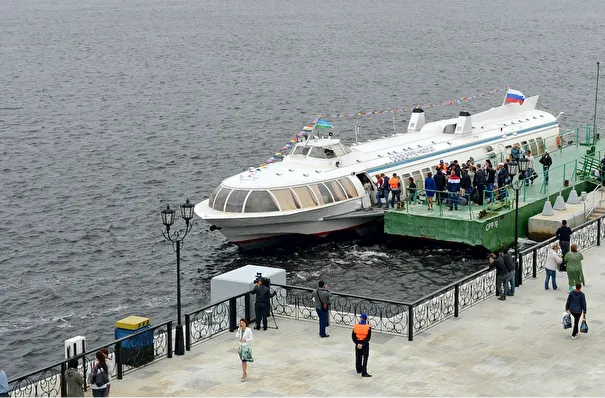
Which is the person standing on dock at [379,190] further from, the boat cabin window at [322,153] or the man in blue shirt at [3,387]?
the man in blue shirt at [3,387]

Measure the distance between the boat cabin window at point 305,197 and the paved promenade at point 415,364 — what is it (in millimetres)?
16503

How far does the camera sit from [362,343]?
29.2 metres

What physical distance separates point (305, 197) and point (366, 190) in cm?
382

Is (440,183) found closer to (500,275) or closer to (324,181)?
(324,181)

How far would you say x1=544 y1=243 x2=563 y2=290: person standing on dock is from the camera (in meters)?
36.6

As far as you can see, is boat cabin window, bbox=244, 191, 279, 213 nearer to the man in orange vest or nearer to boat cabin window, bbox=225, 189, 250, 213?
boat cabin window, bbox=225, 189, 250, 213

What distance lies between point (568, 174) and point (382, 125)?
32651 mm

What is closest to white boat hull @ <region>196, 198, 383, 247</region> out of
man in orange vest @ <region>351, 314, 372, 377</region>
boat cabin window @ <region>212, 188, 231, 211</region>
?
boat cabin window @ <region>212, 188, 231, 211</region>

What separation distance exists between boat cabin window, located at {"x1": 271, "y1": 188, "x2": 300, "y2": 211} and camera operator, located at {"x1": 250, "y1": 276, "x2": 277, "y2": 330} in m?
16.6

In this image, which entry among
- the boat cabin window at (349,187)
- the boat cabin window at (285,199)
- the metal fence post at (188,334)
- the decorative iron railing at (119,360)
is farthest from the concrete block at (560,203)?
the decorative iron railing at (119,360)

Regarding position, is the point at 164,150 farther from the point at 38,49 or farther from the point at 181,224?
the point at 38,49

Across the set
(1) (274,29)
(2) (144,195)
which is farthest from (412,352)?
(1) (274,29)

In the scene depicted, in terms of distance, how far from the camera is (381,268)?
5000cm

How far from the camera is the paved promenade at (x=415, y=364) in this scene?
2875cm
